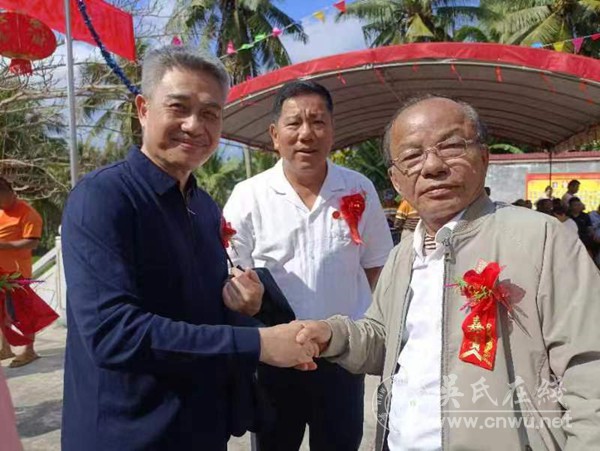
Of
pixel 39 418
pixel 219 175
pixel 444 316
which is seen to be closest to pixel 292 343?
pixel 444 316

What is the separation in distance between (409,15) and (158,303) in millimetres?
20384

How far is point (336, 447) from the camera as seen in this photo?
214 cm

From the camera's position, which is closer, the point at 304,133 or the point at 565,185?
the point at 304,133

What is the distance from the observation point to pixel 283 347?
1.39 m

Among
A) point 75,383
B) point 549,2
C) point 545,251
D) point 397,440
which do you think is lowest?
point 397,440

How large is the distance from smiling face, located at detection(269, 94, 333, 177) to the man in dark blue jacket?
0.65 metres

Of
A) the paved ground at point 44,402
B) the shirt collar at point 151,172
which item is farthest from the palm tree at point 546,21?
the shirt collar at point 151,172

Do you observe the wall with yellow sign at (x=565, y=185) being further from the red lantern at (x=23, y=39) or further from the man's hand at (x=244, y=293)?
the man's hand at (x=244, y=293)

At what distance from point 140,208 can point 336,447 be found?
134 centimetres

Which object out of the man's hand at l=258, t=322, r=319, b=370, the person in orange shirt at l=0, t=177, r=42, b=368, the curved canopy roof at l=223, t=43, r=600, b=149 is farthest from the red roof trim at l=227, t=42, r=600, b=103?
the man's hand at l=258, t=322, r=319, b=370

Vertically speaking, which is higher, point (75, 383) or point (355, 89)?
point (355, 89)

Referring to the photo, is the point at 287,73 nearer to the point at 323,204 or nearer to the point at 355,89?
the point at 355,89

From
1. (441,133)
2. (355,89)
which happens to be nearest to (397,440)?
(441,133)

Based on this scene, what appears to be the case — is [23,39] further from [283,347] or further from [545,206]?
[545,206]
